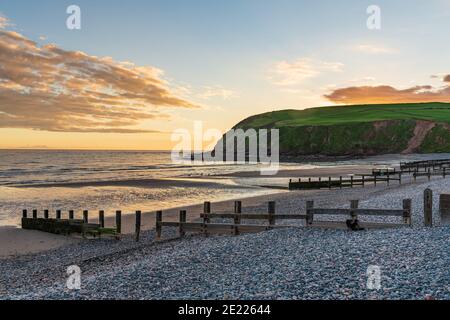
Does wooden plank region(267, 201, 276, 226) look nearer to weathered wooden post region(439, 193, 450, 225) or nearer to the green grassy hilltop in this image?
weathered wooden post region(439, 193, 450, 225)

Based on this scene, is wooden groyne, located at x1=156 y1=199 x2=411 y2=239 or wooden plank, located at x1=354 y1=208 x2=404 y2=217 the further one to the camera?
wooden groyne, located at x1=156 y1=199 x2=411 y2=239

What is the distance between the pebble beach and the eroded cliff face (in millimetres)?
134950

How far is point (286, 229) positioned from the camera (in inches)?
813

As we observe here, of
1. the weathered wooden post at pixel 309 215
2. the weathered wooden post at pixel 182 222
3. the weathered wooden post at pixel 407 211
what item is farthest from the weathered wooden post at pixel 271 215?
the weathered wooden post at pixel 407 211

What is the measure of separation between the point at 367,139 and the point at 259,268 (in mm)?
155265

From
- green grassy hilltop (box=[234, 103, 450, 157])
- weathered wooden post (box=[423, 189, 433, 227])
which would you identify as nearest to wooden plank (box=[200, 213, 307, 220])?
weathered wooden post (box=[423, 189, 433, 227])

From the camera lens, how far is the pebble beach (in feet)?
38.2

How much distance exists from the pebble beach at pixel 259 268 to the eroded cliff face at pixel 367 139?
135 metres

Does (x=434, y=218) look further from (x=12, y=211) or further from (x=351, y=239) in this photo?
(x=12, y=211)

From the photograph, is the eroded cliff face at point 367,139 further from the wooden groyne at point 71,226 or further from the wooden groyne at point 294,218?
the wooden groyne at point 71,226

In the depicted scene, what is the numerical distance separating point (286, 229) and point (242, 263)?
5.89 metres

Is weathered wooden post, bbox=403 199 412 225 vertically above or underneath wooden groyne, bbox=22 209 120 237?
above

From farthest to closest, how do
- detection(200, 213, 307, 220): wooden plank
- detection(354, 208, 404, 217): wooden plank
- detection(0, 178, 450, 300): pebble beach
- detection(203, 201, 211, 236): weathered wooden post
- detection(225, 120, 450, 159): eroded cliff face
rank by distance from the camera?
detection(225, 120, 450, 159): eroded cliff face < detection(203, 201, 211, 236): weathered wooden post < detection(200, 213, 307, 220): wooden plank < detection(354, 208, 404, 217): wooden plank < detection(0, 178, 450, 300): pebble beach

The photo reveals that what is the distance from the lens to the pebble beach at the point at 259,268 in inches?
458
